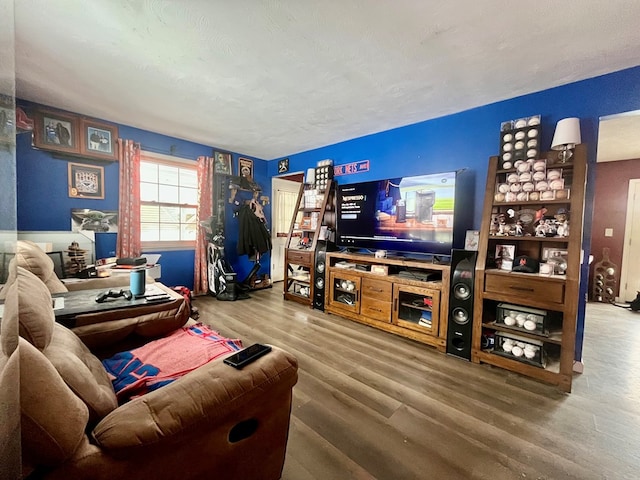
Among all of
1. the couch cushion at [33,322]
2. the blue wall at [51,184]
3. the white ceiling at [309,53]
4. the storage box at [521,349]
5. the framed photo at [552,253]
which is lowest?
the storage box at [521,349]

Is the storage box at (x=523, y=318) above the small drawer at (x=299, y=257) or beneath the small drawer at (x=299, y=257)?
beneath

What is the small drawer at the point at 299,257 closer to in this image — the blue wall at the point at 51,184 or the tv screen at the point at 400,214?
the tv screen at the point at 400,214

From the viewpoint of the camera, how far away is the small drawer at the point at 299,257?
3791 millimetres

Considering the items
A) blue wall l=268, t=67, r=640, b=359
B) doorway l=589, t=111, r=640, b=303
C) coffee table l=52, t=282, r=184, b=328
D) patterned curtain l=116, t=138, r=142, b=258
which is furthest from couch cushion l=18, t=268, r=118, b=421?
doorway l=589, t=111, r=640, b=303

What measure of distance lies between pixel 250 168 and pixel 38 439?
4.56 metres

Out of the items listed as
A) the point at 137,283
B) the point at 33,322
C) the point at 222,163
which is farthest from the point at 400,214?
the point at 222,163

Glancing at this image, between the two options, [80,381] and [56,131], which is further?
[56,131]

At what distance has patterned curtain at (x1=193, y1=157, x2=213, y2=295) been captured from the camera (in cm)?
405

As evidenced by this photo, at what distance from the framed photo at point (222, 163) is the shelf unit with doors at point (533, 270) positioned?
374 centimetres

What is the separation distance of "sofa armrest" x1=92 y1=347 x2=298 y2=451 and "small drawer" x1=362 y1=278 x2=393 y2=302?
201cm

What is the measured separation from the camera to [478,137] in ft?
8.86

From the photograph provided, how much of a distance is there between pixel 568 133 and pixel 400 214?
4.87ft

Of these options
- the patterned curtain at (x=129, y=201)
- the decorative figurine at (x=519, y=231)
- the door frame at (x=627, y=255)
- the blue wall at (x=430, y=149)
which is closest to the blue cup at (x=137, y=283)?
the patterned curtain at (x=129, y=201)

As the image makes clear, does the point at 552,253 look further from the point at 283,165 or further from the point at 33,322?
the point at 283,165
